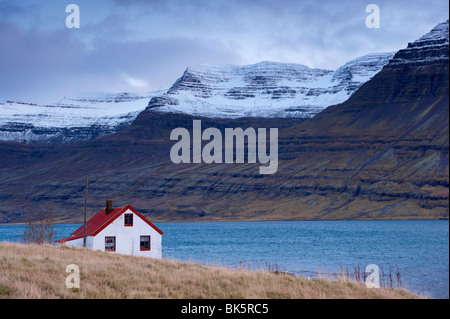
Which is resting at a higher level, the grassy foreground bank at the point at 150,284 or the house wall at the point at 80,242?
the grassy foreground bank at the point at 150,284

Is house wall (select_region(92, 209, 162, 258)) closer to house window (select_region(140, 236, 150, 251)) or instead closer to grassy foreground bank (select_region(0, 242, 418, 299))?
house window (select_region(140, 236, 150, 251))

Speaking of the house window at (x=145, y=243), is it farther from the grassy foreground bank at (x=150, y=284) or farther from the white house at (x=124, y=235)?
the grassy foreground bank at (x=150, y=284)

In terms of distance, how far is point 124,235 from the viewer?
164 feet

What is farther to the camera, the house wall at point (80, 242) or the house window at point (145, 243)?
the house window at point (145, 243)

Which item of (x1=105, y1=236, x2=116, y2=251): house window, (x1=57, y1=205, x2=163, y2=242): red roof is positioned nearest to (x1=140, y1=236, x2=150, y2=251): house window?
(x1=57, y1=205, x2=163, y2=242): red roof

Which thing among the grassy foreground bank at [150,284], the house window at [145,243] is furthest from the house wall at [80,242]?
the grassy foreground bank at [150,284]

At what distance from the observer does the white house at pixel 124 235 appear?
49344mm

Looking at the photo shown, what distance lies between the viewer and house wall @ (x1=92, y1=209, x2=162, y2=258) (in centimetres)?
4941

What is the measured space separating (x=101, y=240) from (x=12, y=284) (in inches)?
1060

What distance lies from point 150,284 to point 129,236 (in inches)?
1019

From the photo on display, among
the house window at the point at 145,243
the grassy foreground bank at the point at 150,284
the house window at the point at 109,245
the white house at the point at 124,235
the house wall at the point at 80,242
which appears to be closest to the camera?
the grassy foreground bank at the point at 150,284

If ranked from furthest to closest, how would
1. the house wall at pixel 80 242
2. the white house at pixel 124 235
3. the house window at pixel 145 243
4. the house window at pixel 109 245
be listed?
1. the house window at pixel 145 243
2. the house window at pixel 109 245
3. the white house at pixel 124 235
4. the house wall at pixel 80 242
